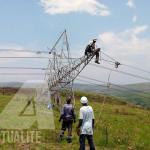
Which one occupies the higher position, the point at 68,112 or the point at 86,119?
the point at 86,119

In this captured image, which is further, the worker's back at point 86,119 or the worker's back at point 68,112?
the worker's back at point 68,112

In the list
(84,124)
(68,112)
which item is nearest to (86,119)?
(84,124)

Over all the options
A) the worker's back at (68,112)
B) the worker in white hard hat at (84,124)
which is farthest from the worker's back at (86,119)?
the worker's back at (68,112)

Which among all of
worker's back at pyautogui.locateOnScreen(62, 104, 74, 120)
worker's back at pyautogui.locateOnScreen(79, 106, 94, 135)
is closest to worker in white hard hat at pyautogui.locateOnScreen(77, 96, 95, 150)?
worker's back at pyautogui.locateOnScreen(79, 106, 94, 135)

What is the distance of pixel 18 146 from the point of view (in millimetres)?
24516

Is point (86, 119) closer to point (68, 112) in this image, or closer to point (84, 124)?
point (84, 124)

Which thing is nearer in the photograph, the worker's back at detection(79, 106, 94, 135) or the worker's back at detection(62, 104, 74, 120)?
the worker's back at detection(79, 106, 94, 135)

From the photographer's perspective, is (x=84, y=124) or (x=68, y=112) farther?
(x=68, y=112)

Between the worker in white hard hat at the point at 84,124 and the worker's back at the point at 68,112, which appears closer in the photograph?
the worker in white hard hat at the point at 84,124

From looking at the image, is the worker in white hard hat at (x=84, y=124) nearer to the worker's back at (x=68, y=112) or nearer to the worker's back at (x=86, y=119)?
the worker's back at (x=86, y=119)

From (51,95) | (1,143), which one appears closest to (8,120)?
(1,143)

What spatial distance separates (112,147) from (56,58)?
2308 cm

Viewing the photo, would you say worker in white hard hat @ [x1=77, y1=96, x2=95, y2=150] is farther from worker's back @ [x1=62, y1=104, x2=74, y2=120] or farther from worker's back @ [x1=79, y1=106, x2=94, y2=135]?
worker's back @ [x1=62, y1=104, x2=74, y2=120]

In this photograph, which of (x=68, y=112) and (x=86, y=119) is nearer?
(x=86, y=119)
